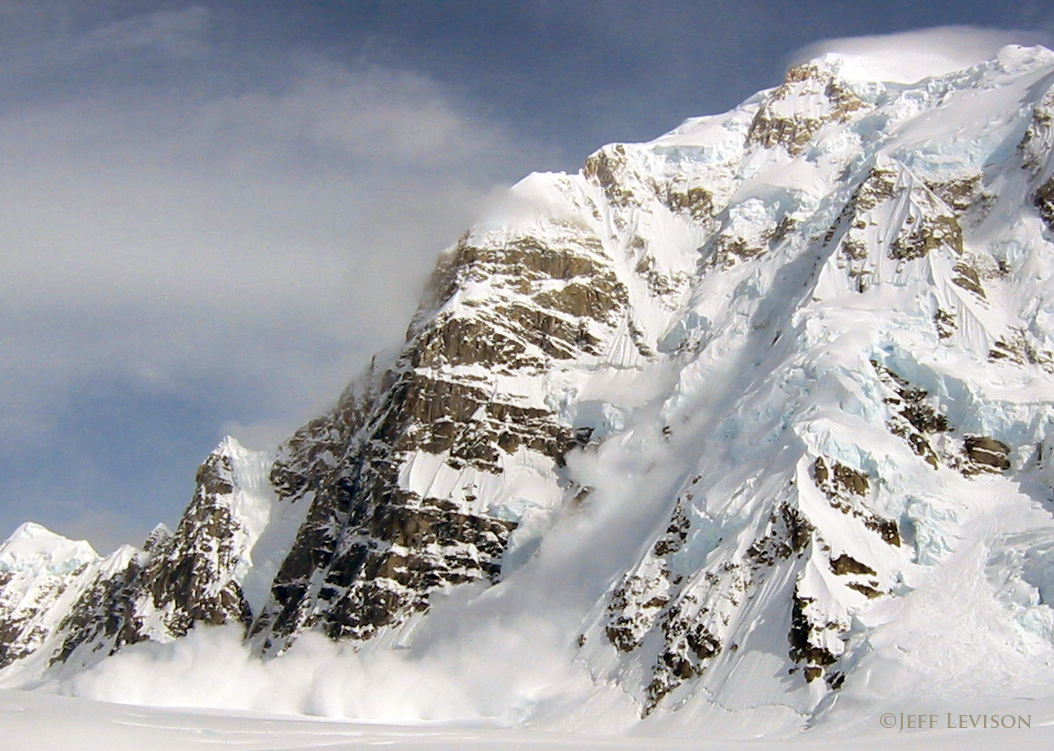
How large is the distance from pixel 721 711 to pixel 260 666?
111788 mm

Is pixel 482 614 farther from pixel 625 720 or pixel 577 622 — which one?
pixel 625 720

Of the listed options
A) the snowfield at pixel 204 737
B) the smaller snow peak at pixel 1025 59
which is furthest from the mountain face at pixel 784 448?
the snowfield at pixel 204 737

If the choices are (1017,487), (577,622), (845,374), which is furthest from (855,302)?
(577,622)

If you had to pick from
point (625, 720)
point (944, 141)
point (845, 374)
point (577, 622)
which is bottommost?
point (625, 720)

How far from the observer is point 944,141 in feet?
581
